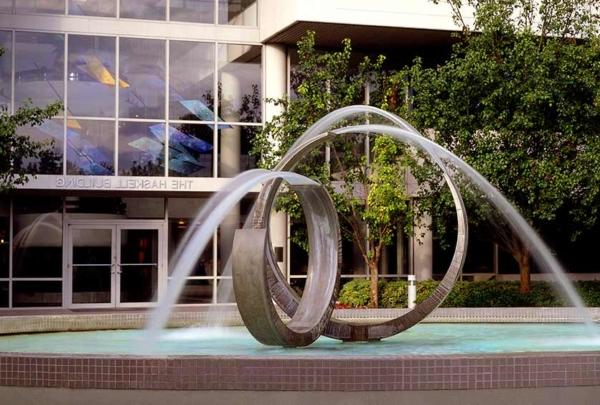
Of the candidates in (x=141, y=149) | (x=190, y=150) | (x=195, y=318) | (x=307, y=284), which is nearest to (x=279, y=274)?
(x=307, y=284)

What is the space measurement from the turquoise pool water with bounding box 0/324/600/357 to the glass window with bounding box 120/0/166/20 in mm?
12656

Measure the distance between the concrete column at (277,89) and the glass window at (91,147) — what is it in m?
4.06

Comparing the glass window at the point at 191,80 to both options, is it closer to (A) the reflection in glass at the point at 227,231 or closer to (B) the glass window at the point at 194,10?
(B) the glass window at the point at 194,10

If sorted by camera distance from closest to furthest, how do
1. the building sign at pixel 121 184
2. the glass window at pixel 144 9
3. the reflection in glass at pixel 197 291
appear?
the building sign at pixel 121 184 → the glass window at pixel 144 9 → the reflection in glass at pixel 197 291

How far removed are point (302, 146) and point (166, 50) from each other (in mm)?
15893

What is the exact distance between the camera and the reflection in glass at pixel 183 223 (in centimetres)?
2803

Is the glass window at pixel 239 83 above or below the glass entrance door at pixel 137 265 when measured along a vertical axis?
above

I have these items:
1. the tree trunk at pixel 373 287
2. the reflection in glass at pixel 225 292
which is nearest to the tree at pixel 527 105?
the tree trunk at pixel 373 287

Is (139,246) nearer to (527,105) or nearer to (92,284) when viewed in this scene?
(92,284)

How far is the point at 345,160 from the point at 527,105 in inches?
191

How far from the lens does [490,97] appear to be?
23250 millimetres

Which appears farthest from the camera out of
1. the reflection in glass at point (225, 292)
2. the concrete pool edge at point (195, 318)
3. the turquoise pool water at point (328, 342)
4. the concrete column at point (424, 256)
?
the concrete column at point (424, 256)

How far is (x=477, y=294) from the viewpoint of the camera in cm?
2530

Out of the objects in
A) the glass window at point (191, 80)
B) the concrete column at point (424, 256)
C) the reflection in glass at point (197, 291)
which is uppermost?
the glass window at point (191, 80)
